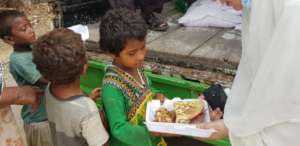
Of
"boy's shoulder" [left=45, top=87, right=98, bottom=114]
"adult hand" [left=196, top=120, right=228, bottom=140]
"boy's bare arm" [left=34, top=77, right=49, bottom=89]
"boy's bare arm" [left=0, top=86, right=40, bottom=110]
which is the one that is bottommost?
"boy's bare arm" [left=34, top=77, right=49, bottom=89]

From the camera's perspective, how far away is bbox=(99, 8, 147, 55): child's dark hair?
163 cm

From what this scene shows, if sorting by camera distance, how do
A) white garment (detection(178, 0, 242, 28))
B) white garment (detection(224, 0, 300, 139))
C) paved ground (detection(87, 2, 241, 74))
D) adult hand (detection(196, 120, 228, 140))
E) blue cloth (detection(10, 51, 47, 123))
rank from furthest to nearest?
white garment (detection(178, 0, 242, 28))
paved ground (detection(87, 2, 241, 74))
blue cloth (detection(10, 51, 47, 123))
adult hand (detection(196, 120, 228, 140))
white garment (detection(224, 0, 300, 139))

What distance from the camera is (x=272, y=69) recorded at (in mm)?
1083

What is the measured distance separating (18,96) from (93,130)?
35 cm

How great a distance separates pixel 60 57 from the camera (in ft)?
5.08

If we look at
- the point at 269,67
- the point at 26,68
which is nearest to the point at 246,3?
the point at 269,67

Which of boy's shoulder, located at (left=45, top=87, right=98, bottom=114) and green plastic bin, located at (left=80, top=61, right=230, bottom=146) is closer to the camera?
boy's shoulder, located at (left=45, top=87, right=98, bottom=114)

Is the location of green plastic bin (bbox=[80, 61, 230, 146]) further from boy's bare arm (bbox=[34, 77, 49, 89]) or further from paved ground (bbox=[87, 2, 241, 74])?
boy's bare arm (bbox=[34, 77, 49, 89])

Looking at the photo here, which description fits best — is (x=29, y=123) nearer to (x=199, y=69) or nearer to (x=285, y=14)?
(x=199, y=69)

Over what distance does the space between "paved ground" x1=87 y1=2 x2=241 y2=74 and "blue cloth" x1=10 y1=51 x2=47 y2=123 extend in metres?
0.90

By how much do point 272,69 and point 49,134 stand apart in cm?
125

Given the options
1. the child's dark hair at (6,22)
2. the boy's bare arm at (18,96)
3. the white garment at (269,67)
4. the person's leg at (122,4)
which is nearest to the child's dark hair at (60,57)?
the boy's bare arm at (18,96)

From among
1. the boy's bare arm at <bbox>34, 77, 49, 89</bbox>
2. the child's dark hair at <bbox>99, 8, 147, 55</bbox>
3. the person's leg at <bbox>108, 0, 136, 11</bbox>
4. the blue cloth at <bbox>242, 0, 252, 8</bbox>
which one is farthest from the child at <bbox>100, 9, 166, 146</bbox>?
the person's leg at <bbox>108, 0, 136, 11</bbox>

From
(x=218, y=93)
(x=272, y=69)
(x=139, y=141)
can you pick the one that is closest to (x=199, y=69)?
(x=218, y=93)
